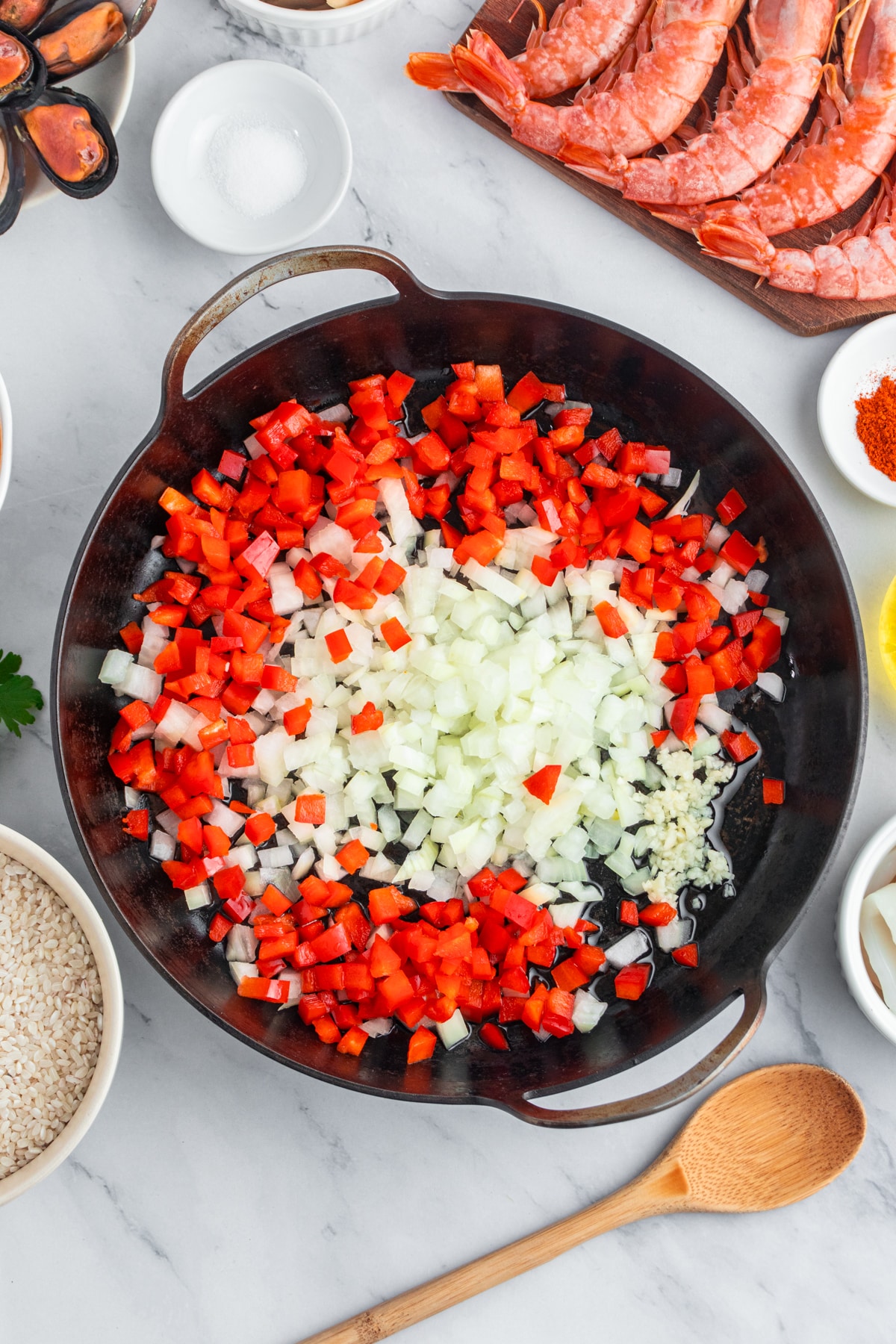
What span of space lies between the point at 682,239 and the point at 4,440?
50.1 inches

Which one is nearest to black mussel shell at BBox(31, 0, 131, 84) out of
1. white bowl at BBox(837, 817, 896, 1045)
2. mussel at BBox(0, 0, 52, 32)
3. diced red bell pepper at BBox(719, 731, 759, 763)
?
mussel at BBox(0, 0, 52, 32)

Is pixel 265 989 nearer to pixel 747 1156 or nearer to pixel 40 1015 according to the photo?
pixel 40 1015

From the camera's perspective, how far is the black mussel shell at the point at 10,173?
5.33ft

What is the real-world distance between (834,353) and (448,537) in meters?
0.83

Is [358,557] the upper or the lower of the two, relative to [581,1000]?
upper

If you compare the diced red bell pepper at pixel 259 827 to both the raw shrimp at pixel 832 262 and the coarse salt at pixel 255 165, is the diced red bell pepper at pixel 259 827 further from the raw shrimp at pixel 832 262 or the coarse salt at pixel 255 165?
the raw shrimp at pixel 832 262

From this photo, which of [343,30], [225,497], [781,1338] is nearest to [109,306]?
[225,497]

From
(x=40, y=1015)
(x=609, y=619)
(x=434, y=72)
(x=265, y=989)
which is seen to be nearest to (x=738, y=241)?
(x=434, y=72)

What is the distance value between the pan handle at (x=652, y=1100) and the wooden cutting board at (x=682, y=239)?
124 centimetres

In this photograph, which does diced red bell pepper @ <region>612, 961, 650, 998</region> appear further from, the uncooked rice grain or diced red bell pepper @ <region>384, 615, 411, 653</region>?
the uncooked rice grain

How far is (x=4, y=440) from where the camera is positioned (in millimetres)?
1611

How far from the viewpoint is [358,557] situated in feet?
5.53

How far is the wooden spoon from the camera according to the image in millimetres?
1729

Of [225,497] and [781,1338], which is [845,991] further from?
[225,497]
